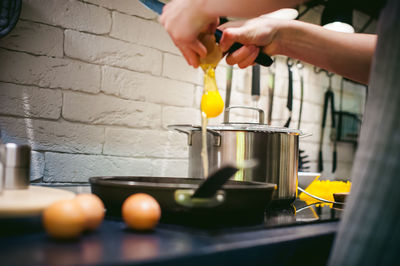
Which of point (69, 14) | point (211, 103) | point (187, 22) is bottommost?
point (211, 103)

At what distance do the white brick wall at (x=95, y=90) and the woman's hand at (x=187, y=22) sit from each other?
50 centimetres

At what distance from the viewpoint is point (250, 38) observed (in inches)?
34.1

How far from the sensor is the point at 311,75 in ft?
5.91

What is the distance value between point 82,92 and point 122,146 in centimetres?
21

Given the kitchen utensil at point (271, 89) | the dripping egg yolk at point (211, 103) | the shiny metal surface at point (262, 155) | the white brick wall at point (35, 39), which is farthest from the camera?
the kitchen utensil at point (271, 89)

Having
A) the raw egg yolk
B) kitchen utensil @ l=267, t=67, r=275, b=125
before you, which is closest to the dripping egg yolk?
the raw egg yolk

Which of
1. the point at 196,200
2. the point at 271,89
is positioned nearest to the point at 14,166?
the point at 196,200

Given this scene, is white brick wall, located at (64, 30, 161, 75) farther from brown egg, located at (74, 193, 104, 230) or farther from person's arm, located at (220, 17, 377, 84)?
brown egg, located at (74, 193, 104, 230)

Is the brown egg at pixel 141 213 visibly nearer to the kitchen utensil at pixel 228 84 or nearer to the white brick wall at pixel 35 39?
the white brick wall at pixel 35 39

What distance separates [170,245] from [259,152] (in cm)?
46

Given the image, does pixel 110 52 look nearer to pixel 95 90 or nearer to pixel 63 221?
Result: pixel 95 90

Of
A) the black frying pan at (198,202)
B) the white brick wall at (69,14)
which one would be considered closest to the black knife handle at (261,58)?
the black frying pan at (198,202)

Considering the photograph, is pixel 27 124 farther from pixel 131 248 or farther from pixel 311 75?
pixel 311 75

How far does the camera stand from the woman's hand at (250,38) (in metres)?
0.82
